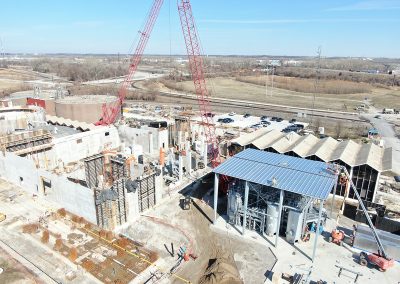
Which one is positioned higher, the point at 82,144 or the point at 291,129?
the point at 82,144

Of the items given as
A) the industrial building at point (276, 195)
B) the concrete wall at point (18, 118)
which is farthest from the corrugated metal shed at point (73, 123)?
the industrial building at point (276, 195)

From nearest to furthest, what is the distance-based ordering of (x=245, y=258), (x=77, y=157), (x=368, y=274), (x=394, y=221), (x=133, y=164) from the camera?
(x=368, y=274) → (x=245, y=258) → (x=394, y=221) → (x=133, y=164) → (x=77, y=157)

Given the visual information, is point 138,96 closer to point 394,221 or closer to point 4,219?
point 4,219

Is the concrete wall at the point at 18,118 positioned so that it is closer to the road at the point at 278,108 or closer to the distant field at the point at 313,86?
the road at the point at 278,108

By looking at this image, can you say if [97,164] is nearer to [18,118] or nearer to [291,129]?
Result: [18,118]

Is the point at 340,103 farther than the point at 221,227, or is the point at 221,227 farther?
the point at 340,103

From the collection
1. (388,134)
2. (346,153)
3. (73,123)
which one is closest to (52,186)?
(73,123)

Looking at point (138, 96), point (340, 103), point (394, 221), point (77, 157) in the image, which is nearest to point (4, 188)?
point (77, 157)
